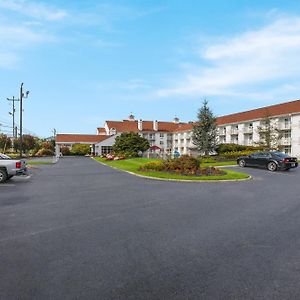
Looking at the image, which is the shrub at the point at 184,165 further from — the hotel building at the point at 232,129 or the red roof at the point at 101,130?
the red roof at the point at 101,130

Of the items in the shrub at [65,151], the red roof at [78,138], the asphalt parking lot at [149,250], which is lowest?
the asphalt parking lot at [149,250]

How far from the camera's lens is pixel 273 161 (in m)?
23.5

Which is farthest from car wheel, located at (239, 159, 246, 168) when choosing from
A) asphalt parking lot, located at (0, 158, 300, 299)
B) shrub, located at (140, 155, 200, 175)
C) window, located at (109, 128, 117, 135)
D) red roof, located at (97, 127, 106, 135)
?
red roof, located at (97, 127, 106, 135)

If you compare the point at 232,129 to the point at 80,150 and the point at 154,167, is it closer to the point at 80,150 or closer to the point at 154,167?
the point at 80,150

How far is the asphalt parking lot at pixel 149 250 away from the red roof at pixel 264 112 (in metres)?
43.9

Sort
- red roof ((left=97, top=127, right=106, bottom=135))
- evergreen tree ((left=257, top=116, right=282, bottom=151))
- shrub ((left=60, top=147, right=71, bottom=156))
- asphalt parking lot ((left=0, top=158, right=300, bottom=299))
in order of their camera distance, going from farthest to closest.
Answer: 1. red roof ((left=97, top=127, right=106, bottom=135))
2. shrub ((left=60, top=147, right=71, bottom=156))
3. evergreen tree ((left=257, top=116, right=282, bottom=151))
4. asphalt parking lot ((left=0, top=158, right=300, bottom=299))

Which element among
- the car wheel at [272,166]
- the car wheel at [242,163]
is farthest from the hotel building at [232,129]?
the car wheel at [272,166]

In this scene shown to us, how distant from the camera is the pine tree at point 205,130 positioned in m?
40.8

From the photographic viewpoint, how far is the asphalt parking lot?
12.4 ft

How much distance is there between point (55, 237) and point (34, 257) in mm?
1102

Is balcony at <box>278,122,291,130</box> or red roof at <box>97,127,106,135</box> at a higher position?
red roof at <box>97,127,106,135</box>

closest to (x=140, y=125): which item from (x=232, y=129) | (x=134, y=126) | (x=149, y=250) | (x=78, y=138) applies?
(x=134, y=126)

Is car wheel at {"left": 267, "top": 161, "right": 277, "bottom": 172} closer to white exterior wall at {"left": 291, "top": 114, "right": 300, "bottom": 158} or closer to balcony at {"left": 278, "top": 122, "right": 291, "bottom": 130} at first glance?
white exterior wall at {"left": 291, "top": 114, "right": 300, "bottom": 158}

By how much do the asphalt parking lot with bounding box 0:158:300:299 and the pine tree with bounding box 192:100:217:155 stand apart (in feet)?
102
